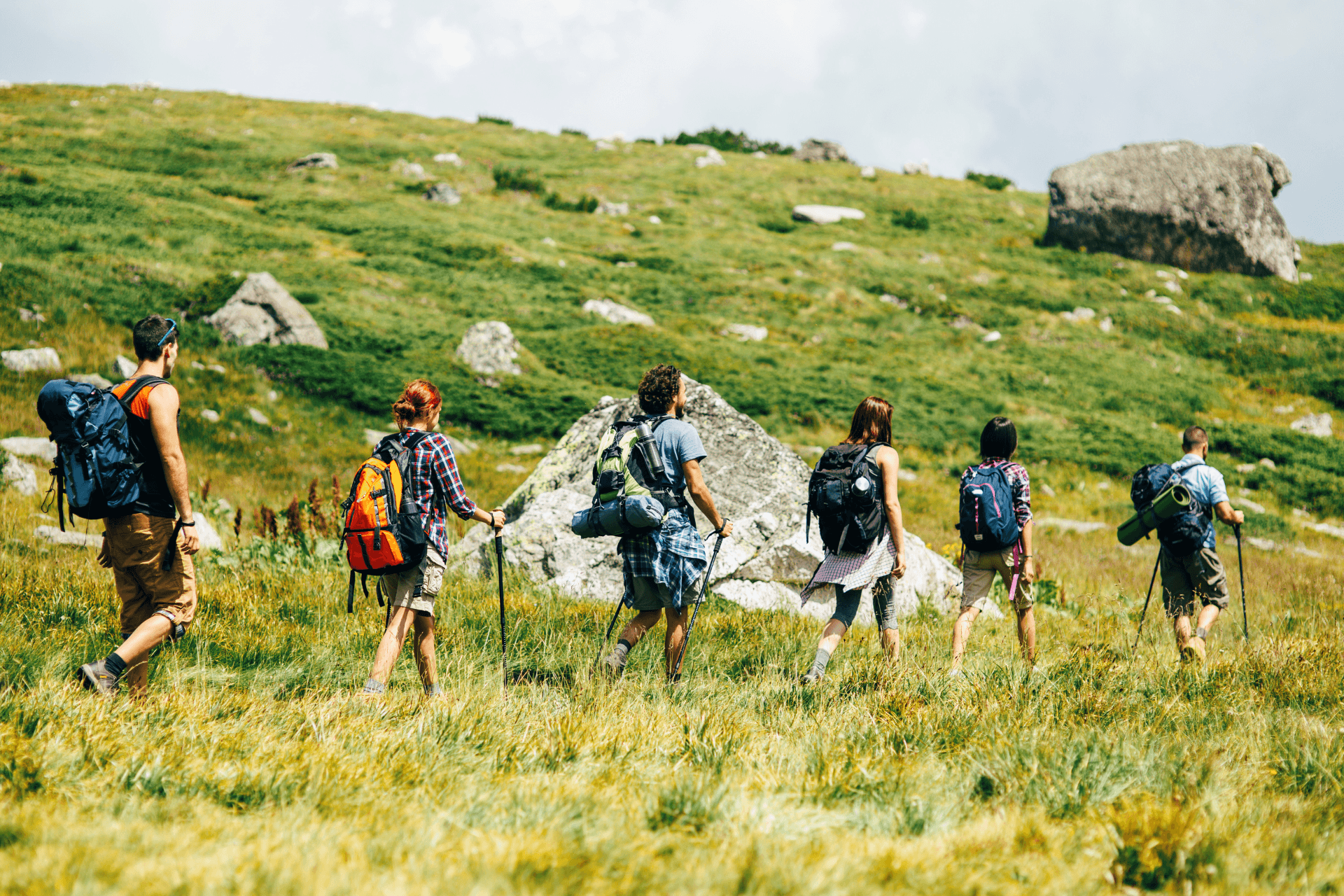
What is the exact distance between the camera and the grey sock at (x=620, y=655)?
5449 millimetres

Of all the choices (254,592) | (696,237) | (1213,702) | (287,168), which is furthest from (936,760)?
(287,168)

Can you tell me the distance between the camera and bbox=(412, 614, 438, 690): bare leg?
4969mm

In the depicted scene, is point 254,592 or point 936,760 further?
point 254,592

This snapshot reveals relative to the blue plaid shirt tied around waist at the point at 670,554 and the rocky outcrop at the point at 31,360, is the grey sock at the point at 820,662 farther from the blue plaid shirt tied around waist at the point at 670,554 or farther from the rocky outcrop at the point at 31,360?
the rocky outcrop at the point at 31,360

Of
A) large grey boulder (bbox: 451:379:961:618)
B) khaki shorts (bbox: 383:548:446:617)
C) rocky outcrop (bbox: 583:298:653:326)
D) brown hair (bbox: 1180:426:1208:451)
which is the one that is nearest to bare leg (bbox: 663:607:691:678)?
khaki shorts (bbox: 383:548:446:617)

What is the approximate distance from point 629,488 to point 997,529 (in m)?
2.96

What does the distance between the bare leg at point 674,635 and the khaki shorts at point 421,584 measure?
154cm

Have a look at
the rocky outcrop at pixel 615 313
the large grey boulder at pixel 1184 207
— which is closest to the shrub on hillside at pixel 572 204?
the rocky outcrop at pixel 615 313

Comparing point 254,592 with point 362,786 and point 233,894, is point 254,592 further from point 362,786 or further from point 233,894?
point 233,894

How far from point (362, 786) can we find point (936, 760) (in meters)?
2.74

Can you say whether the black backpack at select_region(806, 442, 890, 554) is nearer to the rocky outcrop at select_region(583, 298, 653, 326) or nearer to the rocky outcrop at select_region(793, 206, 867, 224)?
the rocky outcrop at select_region(583, 298, 653, 326)

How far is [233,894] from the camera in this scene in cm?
237

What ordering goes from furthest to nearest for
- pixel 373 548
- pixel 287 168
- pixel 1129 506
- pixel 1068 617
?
pixel 287 168 → pixel 1129 506 → pixel 1068 617 → pixel 373 548

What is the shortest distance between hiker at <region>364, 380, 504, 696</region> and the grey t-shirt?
1153 mm
